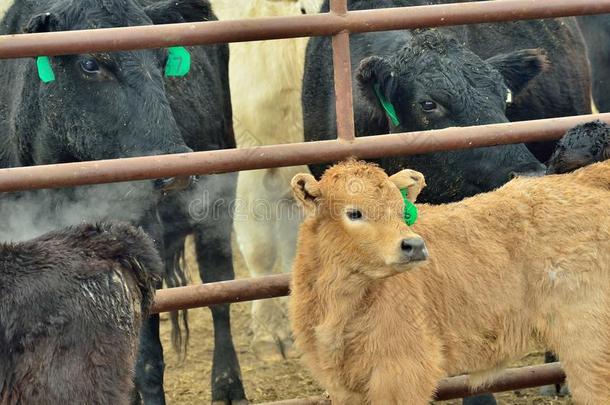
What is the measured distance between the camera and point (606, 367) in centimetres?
378

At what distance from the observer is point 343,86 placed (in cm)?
404

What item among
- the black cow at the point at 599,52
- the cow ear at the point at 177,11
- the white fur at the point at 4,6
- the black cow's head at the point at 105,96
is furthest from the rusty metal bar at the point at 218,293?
the black cow at the point at 599,52

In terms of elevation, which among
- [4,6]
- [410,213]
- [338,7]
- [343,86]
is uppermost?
[4,6]

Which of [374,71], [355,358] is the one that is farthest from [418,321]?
[374,71]

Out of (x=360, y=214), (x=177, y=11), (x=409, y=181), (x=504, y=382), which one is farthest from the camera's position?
(x=177, y=11)

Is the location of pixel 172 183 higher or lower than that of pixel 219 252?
higher

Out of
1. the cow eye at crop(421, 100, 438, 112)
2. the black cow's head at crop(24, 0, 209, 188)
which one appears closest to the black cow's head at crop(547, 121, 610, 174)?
the cow eye at crop(421, 100, 438, 112)

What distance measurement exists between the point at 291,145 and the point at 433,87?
4.90 ft

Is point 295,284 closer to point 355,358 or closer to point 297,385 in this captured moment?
point 355,358

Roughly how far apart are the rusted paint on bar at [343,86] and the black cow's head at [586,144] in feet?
2.77

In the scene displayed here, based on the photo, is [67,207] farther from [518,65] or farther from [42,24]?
[518,65]

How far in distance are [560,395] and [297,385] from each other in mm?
1447

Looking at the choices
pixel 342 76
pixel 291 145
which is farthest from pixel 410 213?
pixel 342 76

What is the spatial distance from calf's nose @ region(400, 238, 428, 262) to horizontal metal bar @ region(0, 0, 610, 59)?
945 millimetres
